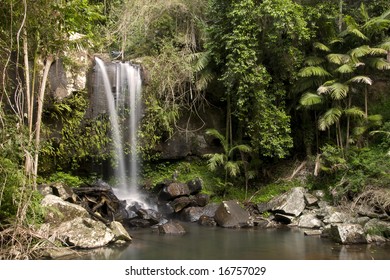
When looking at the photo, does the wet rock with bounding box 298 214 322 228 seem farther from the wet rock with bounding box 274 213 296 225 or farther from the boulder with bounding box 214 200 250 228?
the boulder with bounding box 214 200 250 228

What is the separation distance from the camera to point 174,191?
39.8 feet

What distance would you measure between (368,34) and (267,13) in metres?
3.34

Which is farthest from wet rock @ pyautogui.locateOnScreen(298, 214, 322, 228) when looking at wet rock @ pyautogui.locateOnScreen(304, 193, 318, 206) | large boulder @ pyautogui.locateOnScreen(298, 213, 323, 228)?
wet rock @ pyautogui.locateOnScreen(304, 193, 318, 206)

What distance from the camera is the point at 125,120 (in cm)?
1326

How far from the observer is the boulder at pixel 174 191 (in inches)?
477

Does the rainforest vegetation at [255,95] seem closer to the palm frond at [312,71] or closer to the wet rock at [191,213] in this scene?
the palm frond at [312,71]

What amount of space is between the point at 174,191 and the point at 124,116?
9.87 ft

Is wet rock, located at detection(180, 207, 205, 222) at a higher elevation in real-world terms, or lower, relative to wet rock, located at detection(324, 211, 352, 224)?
lower

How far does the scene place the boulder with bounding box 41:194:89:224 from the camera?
7.76 m

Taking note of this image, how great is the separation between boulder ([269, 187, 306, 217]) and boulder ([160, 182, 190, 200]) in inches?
100.0

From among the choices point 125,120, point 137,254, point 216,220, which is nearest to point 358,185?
point 216,220

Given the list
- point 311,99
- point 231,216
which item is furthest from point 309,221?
point 311,99

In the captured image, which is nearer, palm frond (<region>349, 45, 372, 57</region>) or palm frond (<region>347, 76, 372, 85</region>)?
palm frond (<region>347, 76, 372, 85</region>)

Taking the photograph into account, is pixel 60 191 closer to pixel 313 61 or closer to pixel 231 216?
pixel 231 216
